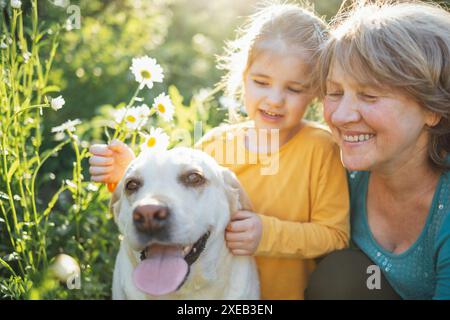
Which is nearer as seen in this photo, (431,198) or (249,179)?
(431,198)

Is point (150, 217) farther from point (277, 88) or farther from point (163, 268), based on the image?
point (277, 88)

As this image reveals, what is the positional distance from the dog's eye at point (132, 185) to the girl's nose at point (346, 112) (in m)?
0.99

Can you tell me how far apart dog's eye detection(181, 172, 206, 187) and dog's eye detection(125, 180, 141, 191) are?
21cm

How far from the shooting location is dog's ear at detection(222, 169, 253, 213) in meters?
2.70

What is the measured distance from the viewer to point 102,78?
17.9 ft

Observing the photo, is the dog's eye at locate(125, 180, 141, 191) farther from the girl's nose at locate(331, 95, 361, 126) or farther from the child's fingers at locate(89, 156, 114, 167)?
the girl's nose at locate(331, 95, 361, 126)

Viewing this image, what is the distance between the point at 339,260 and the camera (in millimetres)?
2984

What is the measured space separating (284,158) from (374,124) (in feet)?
2.22

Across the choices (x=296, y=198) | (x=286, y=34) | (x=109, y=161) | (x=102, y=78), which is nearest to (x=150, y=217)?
(x=109, y=161)

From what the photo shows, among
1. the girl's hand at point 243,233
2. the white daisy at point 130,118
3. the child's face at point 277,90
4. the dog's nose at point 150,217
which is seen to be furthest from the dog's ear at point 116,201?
the child's face at point 277,90

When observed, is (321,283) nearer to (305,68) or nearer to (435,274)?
(435,274)
